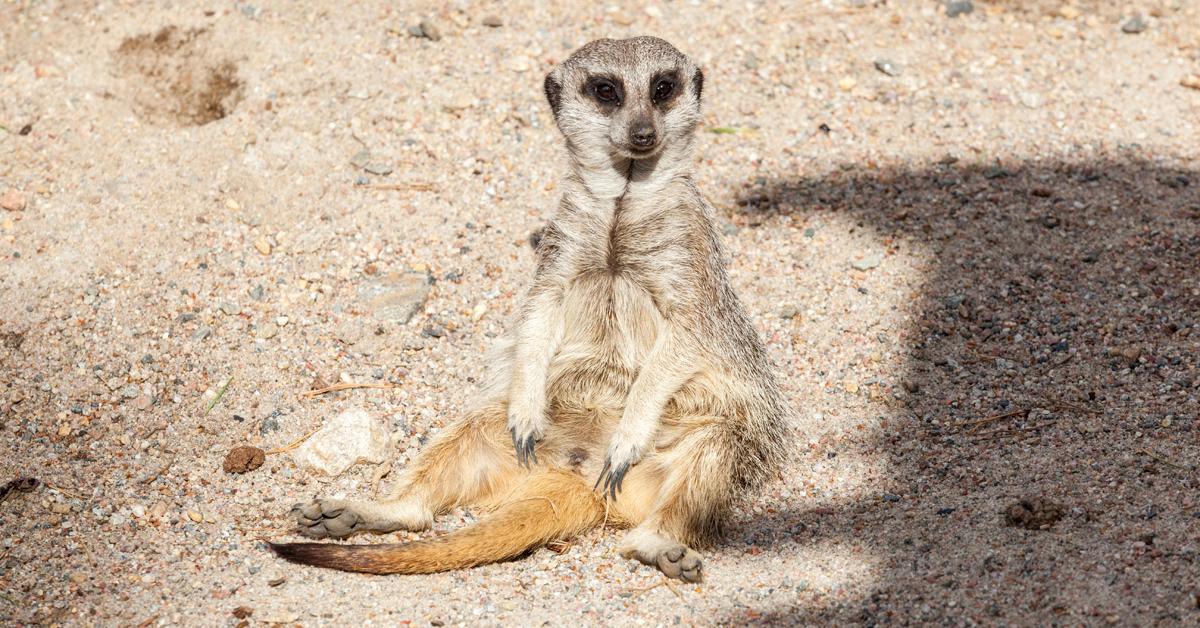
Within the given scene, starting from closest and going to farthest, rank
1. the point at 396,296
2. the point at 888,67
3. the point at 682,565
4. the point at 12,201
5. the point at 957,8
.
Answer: the point at 682,565 → the point at 396,296 → the point at 12,201 → the point at 888,67 → the point at 957,8

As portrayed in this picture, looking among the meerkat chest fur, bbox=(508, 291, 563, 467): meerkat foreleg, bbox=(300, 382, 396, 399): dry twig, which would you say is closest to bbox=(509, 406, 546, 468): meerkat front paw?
bbox=(508, 291, 563, 467): meerkat foreleg

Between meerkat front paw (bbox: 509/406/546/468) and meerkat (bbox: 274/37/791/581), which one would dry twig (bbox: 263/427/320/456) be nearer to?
meerkat (bbox: 274/37/791/581)

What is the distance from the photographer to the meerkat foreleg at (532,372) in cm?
317

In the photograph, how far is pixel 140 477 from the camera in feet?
10.2

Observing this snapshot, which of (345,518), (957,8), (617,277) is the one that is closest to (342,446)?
(345,518)

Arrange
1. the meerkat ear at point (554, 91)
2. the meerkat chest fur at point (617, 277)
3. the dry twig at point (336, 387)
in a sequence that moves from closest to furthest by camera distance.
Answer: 1. the meerkat chest fur at point (617, 277)
2. the meerkat ear at point (554, 91)
3. the dry twig at point (336, 387)

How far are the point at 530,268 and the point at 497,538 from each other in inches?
50.4

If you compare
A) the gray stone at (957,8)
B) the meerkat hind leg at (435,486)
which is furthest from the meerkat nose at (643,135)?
the gray stone at (957,8)

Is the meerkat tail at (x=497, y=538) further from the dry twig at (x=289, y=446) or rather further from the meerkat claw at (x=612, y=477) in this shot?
the dry twig at (x=289, y=446)

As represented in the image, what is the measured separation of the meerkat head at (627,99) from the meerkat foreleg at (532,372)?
46 cm

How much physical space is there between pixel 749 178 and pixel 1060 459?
161cm

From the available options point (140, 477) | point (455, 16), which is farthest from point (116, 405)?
point (455, 16)

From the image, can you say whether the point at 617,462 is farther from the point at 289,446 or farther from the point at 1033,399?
the point at 1033,399

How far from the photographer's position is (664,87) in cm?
307
